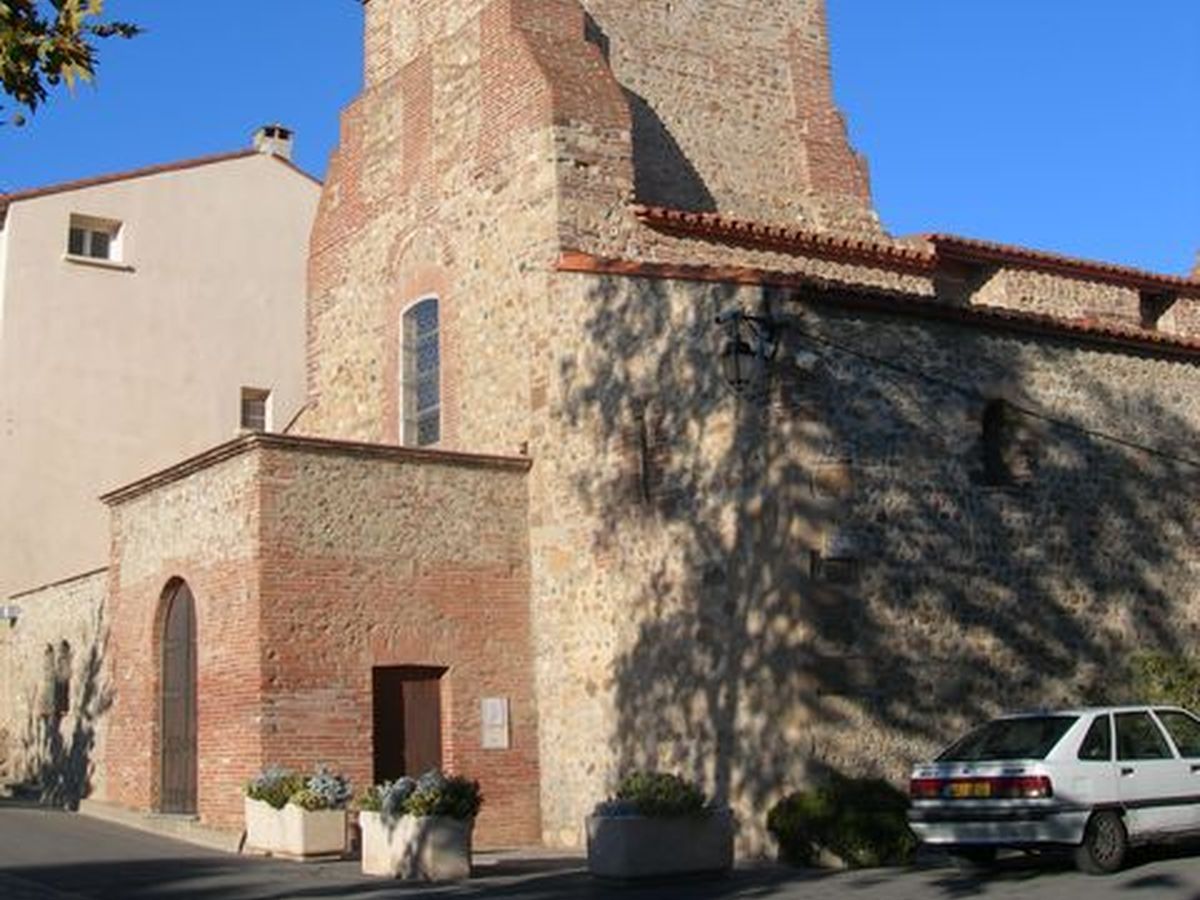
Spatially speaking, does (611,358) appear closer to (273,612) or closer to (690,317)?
(690,317)

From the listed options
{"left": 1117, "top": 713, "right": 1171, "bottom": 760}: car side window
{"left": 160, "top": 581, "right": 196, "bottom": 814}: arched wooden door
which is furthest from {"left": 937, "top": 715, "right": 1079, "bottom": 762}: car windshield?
{"left": 160, "top": 581, "right": 196, "bottom": 814}: arched wooden door

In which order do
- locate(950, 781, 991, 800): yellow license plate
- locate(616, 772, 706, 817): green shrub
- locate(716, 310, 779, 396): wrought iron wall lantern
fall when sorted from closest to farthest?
locate(950, 781, 991, 800): yellow license plate → locate(616, 772, 706, 817): green shrub → locate(716, 310, 779, 396): wrought iron wall lantern

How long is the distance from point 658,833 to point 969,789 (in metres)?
2.83

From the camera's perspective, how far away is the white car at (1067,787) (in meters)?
12.6

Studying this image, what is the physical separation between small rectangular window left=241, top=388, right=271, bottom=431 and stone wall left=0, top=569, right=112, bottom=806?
21.7 feet

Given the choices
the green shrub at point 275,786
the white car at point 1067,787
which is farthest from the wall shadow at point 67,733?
the white car at point 1067,787

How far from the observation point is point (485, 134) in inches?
856

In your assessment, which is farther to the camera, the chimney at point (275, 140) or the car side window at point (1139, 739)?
the chimney at point (275, 140)

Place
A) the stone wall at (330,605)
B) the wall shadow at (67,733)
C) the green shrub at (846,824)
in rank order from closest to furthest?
the green shrub at (846,824) → the stone wall at (330,605) → the wall shadow at (67,733)

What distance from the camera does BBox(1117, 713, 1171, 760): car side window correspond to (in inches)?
520

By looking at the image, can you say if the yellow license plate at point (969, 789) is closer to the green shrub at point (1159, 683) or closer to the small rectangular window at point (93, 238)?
the green shrub at point (1159, 683)

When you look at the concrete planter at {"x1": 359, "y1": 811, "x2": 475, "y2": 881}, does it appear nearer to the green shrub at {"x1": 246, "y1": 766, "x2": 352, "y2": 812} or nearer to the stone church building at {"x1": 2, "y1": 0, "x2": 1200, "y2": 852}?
the green shrub at {"x1": 246, "y1": 766, "x2": 352, "y2": 812}

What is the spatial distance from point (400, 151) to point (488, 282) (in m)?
4.03

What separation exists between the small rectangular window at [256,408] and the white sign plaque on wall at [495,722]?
14848 millimetres
